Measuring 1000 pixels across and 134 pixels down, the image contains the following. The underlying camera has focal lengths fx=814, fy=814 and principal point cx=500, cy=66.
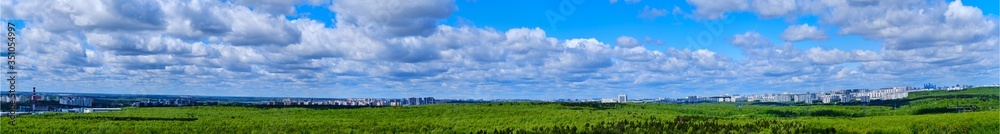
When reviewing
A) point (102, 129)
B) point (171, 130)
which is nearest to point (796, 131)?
point (171, 130)

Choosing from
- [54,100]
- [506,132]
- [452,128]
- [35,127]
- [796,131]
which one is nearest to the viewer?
[796,131]

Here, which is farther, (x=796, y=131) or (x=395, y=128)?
(x=395, y=128)

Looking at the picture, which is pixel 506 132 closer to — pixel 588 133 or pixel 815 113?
pixel 588 133

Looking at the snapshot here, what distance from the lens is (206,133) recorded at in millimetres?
61688

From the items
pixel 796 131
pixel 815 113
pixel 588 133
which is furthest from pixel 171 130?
pixel 815 113

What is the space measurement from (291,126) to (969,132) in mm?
54071

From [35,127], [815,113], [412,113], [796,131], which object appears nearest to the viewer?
[796,131]

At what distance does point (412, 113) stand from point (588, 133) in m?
41.8

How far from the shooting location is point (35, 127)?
62.2m

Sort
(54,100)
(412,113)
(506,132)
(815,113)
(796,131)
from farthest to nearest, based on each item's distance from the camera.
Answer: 1. (815,113)
2. (54,100)
3. (412,113)
4. (506,132)
5. (796,131)

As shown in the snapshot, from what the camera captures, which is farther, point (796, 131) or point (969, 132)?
point (969, 132)

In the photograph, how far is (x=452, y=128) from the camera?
217ft

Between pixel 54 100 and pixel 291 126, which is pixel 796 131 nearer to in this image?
pixel 291 126

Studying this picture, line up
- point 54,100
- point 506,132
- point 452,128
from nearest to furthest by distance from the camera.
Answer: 1. point 506,132
2. point 452,128
3. point 54,100
